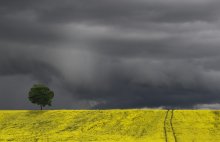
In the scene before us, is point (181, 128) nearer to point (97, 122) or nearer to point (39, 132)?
point (97, 122)

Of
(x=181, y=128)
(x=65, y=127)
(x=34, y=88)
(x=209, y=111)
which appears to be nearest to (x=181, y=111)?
(x=209, y=111)

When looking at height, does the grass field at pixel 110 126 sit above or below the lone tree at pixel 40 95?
below

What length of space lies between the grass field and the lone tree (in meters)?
5.08

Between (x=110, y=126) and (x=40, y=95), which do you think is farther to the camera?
(x=40, y=95)

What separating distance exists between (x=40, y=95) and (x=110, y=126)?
34771 mm

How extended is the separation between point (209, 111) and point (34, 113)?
50.0 metres

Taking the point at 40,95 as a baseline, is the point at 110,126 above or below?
below

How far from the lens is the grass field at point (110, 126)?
108 meters

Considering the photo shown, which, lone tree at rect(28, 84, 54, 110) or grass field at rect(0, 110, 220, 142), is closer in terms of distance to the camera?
grass field at rect(0, 110, 220, 142)

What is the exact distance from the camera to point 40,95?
147 meters

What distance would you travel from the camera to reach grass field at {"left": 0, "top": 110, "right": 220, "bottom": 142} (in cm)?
10756

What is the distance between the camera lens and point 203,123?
402 ft

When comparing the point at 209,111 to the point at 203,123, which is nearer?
the point at 203,123

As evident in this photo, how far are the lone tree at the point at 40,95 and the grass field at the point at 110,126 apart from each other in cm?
508
